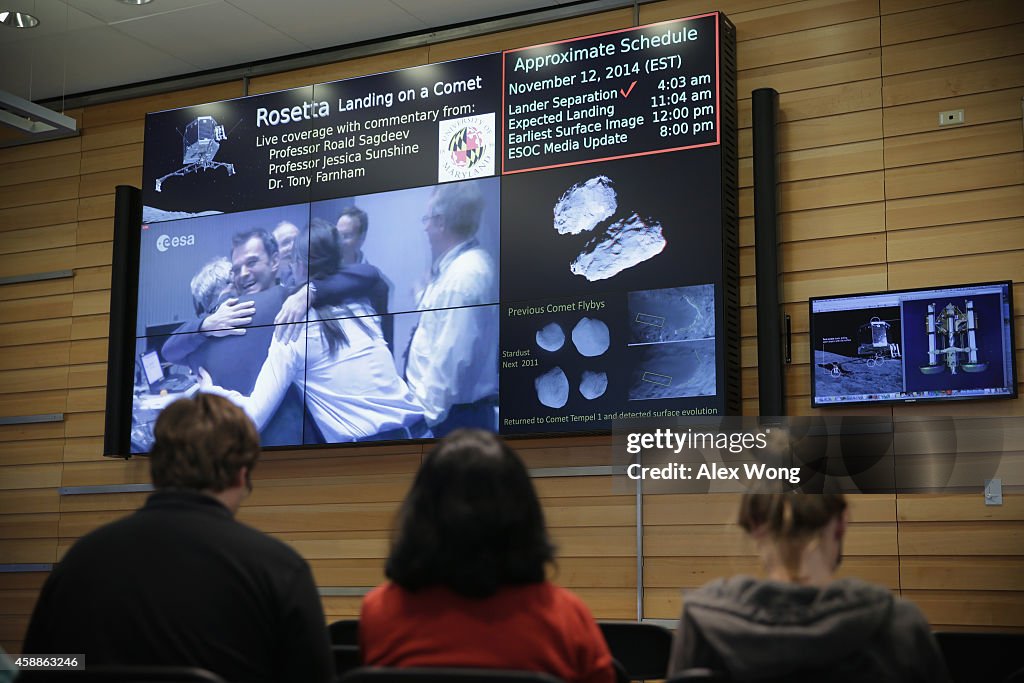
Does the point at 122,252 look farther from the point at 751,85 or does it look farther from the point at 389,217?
the point at 751,85

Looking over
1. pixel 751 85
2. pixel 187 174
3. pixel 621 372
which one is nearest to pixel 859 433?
pixel 621 372

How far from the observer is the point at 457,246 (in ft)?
16.1

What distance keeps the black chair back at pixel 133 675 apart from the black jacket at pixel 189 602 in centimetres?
15

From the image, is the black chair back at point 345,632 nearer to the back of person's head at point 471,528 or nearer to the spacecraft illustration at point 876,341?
the back of person's head at point 471,528

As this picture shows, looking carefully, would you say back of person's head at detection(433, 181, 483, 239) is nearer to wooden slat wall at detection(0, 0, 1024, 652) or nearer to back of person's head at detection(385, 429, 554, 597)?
wooden slat wall at detection(0, 0, 1024, 652)

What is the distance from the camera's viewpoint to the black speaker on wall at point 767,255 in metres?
4.37

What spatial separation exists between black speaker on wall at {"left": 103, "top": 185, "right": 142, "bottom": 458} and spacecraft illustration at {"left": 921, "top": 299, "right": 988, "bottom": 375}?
3.68 meters

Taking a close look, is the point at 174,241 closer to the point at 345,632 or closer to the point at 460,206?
the point at 460,206

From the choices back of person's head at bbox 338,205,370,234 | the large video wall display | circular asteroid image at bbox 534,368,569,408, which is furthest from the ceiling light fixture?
circular asteroid image at bbox 534,368,569,408

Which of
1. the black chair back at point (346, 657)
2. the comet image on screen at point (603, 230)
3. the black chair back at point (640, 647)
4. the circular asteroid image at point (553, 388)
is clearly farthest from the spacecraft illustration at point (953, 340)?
the black chair back at point (346, 657)

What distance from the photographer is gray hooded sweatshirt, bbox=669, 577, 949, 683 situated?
1814 millimetres

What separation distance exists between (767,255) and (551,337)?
0.93 metres

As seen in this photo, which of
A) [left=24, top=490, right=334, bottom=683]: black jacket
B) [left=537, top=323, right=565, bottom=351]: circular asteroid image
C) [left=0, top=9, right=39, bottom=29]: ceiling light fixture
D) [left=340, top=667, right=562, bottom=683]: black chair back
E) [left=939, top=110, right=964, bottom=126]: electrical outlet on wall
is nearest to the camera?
[left=340, top=667, right=562, bottom=683]: black chair back

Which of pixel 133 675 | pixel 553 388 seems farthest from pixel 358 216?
pixel 133 675
